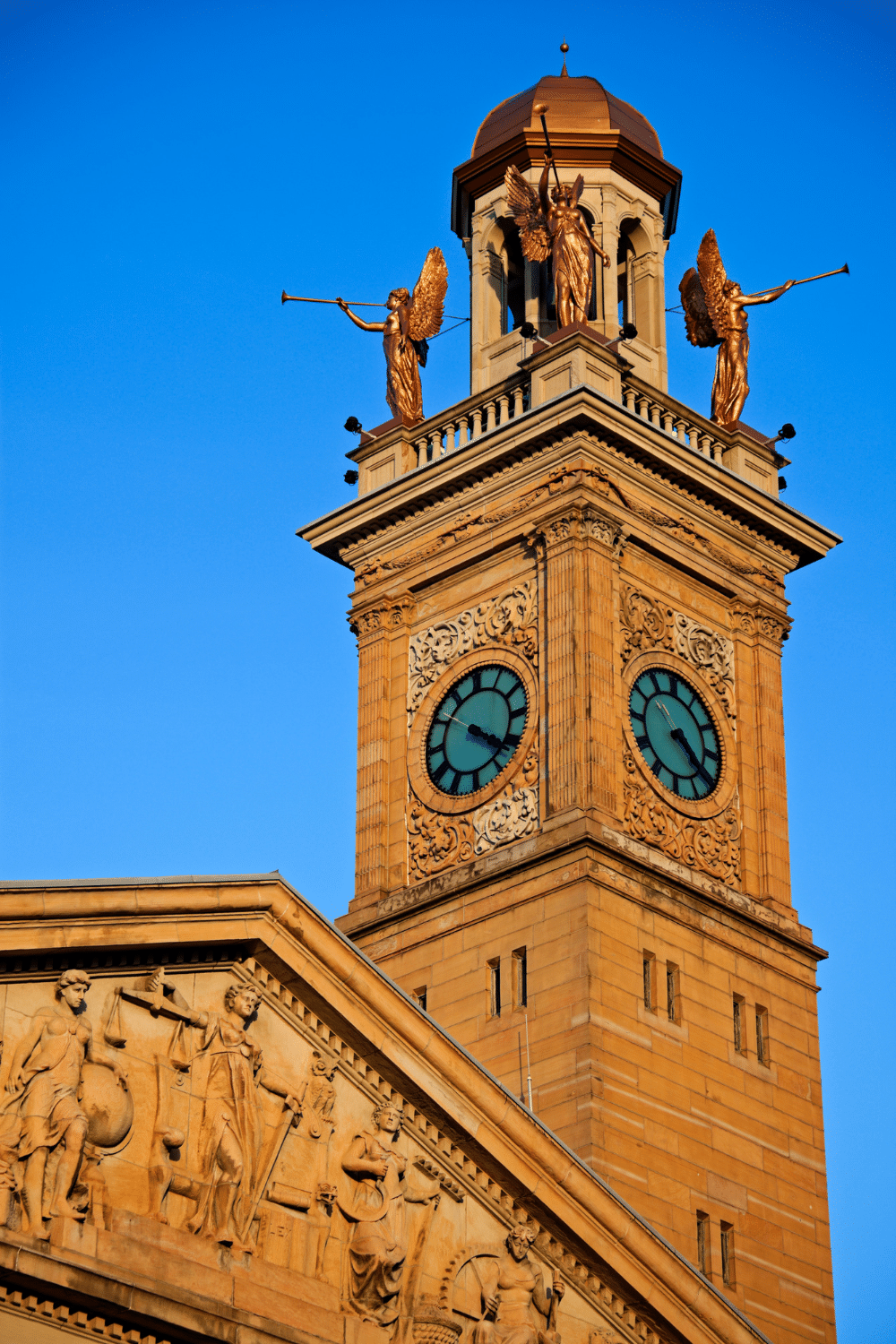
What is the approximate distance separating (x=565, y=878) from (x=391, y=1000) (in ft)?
44.6

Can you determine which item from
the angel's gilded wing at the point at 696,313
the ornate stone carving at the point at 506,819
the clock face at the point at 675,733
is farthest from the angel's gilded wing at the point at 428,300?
the ornate stone carving at the point at 506,819

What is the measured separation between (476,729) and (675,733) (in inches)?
132

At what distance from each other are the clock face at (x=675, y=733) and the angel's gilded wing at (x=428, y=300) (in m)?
9.18

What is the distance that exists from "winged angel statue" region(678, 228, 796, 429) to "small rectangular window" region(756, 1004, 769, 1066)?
38.4 feet

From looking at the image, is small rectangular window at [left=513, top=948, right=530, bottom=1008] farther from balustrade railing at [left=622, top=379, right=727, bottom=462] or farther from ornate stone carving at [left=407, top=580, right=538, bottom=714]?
balustrade railing at [left=622, top=379, right=727, bottom=462]

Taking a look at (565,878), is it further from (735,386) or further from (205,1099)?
(205,1099)

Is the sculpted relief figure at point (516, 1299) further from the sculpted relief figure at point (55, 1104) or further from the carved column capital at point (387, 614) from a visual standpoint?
the carved column capital at point (387, 614)

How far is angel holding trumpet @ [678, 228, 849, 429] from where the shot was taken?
175 feet

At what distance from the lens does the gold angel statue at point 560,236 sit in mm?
50906

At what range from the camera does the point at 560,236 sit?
5109 centimetres

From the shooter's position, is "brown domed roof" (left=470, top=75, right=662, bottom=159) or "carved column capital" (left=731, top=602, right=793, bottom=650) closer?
"carved column capital" (left=731, top=602, right=793, bottom=650)

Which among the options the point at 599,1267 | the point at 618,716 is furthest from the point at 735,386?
the point at 599,1267

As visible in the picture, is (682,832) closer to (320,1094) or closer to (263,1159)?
(320,1094)

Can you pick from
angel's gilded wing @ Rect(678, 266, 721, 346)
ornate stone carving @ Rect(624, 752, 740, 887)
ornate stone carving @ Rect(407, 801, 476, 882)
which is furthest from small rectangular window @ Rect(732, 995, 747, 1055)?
angel's gilded wing @ Rect(678, 266, 721, 346)
